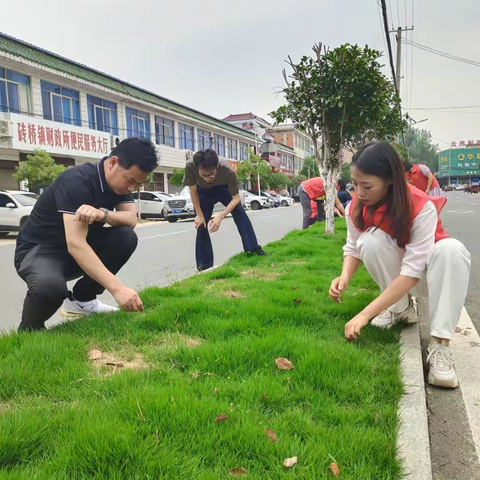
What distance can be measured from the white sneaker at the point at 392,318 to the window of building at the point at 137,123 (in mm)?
25216

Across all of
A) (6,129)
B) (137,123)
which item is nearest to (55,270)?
(6,129)

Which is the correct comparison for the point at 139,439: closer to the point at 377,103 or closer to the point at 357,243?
the point at 357,243

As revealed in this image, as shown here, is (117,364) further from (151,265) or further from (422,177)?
(422,177)

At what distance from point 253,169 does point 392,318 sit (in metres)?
36.1

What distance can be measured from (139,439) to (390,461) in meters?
0.91

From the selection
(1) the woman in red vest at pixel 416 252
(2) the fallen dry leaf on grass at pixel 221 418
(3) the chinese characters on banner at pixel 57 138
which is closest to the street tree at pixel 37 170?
(3) the chinese characters on banner at pixel 57 138

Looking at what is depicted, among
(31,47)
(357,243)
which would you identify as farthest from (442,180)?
(357,243)

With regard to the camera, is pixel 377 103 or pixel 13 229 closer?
pixel 377 103

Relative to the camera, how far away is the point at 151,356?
2357mm

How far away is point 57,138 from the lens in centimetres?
2052

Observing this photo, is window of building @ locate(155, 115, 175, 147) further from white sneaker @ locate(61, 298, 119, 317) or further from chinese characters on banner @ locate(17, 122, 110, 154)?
white sneaker @ locate(61, 298, 119, 317)

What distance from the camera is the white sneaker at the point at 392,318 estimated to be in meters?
2.94

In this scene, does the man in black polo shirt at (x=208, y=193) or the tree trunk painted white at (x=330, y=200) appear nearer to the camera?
the man in black polo shirt at (x=208, y=193)

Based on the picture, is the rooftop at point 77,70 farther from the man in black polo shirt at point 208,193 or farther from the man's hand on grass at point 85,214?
the man's hand on grass at point 85,214
